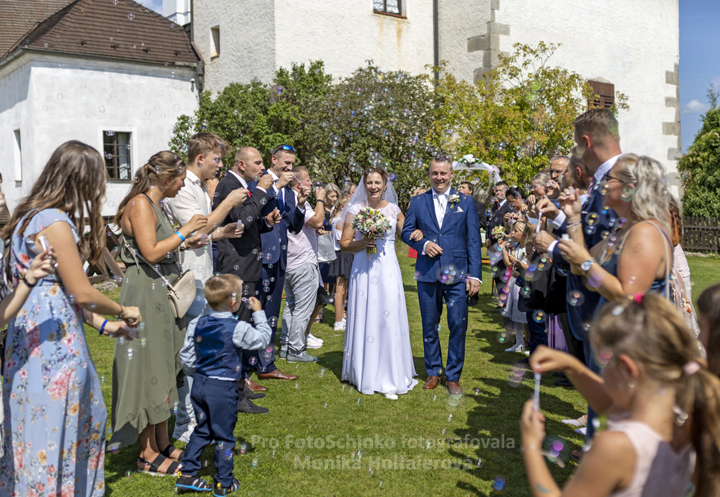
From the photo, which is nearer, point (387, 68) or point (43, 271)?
point (43, 271)

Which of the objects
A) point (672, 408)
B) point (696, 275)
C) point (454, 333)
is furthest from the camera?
point (696, 275)

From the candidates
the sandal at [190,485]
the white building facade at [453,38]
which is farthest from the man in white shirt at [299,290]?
the white building facade at [453,38]

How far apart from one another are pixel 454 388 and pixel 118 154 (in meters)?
18.1

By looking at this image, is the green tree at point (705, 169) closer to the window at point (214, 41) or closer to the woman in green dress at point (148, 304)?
the window at point (214, 41)

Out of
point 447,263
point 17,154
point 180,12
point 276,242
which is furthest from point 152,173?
point 180,12

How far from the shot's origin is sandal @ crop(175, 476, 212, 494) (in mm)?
3748

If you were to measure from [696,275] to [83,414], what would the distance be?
53.1 ft

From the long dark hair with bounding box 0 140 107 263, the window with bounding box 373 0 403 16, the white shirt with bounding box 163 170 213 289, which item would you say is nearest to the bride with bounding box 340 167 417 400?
the white shirt with bounding box 163 170 213 289

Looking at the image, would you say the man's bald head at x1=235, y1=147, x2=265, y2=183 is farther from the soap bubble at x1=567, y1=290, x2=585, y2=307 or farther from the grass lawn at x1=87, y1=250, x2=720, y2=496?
the soap bubble at x1=567, y1=290, x2=585, y2=307

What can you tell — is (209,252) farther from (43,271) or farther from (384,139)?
(384,139)

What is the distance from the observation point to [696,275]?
1547cm

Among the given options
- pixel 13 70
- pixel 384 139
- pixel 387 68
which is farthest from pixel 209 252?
pixel 13 70

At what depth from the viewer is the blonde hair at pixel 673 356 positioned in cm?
Result: 182

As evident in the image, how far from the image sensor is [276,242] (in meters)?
6.21
